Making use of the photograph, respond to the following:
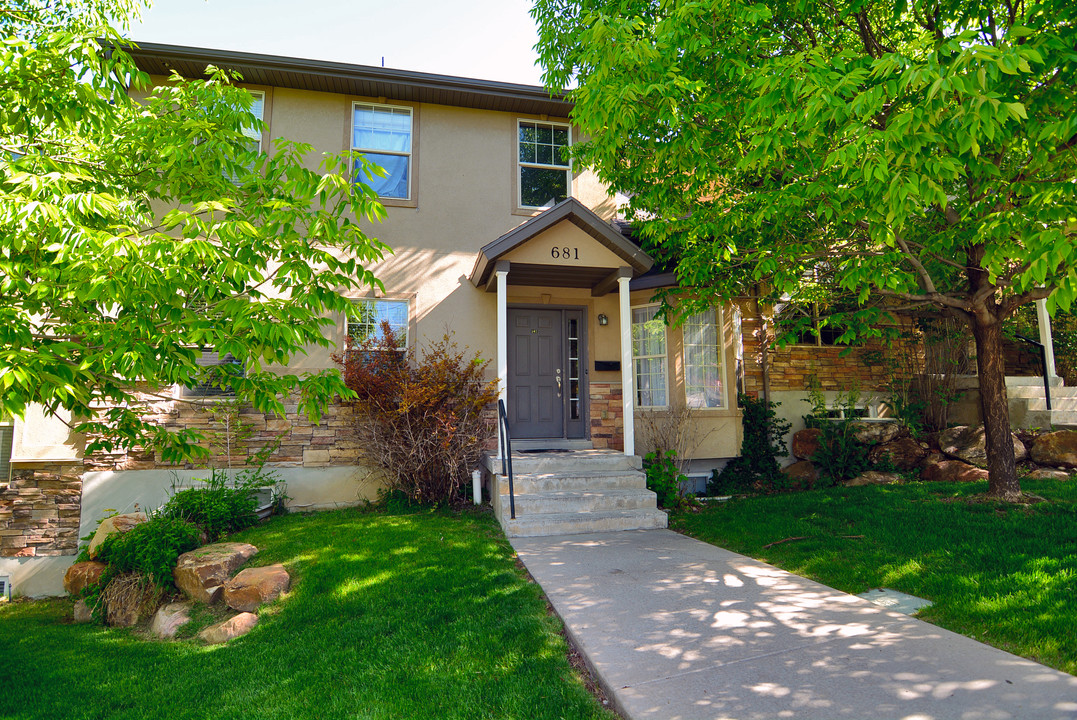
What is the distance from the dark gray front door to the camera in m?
8.75

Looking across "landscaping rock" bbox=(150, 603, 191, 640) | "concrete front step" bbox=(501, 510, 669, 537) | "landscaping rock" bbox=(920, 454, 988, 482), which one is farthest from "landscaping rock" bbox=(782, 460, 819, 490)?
"landscaping rock" bbox=(150, 603, 191, 640)

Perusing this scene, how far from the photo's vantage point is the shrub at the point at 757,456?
8.98 m

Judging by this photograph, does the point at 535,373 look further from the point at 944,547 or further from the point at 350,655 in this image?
the point at 350,655

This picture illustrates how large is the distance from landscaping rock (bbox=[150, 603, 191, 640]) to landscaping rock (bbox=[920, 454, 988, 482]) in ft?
31.6

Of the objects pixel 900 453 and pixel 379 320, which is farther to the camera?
pixel 900 453

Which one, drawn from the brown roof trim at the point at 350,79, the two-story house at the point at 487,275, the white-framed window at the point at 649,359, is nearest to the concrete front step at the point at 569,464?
the two-story house at the point at 487,275

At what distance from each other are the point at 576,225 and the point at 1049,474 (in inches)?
289

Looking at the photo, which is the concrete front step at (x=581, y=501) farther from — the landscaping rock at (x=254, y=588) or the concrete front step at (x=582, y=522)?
the landscaping rock at (x=254, y=588)

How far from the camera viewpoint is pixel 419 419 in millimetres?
7348

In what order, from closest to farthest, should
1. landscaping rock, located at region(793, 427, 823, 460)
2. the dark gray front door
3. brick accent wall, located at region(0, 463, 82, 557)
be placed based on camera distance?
brick accent wall, located at region(0, 463, 82, 557), the dark gray front door, landscaping rock, located at region(793, 427, 823, 460)

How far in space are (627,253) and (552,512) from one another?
3.66 m

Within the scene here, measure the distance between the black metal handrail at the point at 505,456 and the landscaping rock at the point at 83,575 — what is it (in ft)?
13.9

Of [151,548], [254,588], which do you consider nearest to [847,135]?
[254,588]

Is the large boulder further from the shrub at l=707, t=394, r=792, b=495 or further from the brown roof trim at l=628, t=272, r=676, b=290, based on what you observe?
the brown roof trim at l=628, t=272, r=676, b=290
